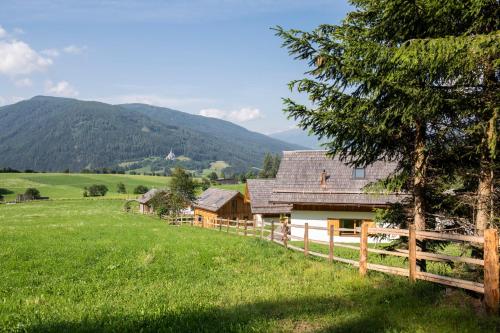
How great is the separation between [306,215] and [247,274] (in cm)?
2052

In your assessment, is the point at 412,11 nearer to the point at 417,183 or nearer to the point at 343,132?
the point at 343,132

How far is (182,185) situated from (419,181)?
48.8m

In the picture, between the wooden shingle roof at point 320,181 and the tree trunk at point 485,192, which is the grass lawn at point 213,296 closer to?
the tree trunk at point 485,192

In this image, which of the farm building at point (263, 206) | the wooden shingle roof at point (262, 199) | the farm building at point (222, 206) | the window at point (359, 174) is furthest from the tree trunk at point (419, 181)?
the farm building at point (222, 206)

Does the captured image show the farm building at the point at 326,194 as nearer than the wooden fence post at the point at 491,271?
No

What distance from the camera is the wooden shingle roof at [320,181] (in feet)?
107

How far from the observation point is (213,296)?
10.5 metres

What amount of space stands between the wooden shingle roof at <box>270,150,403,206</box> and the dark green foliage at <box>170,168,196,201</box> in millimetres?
23378

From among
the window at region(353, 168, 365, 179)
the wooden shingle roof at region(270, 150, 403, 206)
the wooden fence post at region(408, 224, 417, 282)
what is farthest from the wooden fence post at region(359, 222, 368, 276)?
the window at region(353, 168, 365, 179)

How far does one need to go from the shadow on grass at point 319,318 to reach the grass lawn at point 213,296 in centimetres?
2

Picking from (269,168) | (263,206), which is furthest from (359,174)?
(269,168)

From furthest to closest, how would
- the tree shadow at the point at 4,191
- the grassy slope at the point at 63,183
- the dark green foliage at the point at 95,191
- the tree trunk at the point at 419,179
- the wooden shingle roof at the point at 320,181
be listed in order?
1. the grassy slope at the point at 63,183
2. the dark green foliage at the point at 95,191
3. the tree shadow at the point at 4,191
4. the wooden shingle roof at the point at 320,181
5. the tree trunk at the point at 419,179

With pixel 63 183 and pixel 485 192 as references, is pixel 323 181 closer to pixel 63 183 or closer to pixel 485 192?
pixel 485 192

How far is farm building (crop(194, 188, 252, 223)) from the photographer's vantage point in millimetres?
54281
